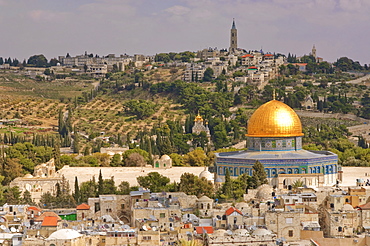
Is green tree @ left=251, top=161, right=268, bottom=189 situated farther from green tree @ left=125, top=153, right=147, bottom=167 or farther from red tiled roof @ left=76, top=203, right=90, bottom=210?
green tree @ left=125, top=153, right=147, bottom=167

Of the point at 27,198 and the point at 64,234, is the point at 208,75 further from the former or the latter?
the point at 64,234

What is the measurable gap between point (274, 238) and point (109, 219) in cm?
677

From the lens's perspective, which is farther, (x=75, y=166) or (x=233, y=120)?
(x=233, y=120)

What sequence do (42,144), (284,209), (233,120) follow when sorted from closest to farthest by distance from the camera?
(284,209)
(42,144)
(233,120)

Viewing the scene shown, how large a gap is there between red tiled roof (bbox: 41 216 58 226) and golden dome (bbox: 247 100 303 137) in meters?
17.1

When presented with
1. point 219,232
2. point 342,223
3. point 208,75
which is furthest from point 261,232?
point 208,75

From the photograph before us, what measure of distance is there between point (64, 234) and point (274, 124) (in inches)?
786

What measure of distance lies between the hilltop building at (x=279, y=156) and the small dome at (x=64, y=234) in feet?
53.5

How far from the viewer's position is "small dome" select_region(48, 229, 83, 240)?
99.2ft

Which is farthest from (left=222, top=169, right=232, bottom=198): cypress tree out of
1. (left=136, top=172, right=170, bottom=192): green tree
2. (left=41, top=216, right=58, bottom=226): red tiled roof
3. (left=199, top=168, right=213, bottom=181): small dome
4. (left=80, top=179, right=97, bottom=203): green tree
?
(left=41, top=216, right=58, bottom=226): red tiled roof

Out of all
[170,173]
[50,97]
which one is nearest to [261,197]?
[170,173]

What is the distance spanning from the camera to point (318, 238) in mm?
33531

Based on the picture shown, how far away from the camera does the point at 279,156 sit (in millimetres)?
47250

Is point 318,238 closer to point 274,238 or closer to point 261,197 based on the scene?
point 274,238
